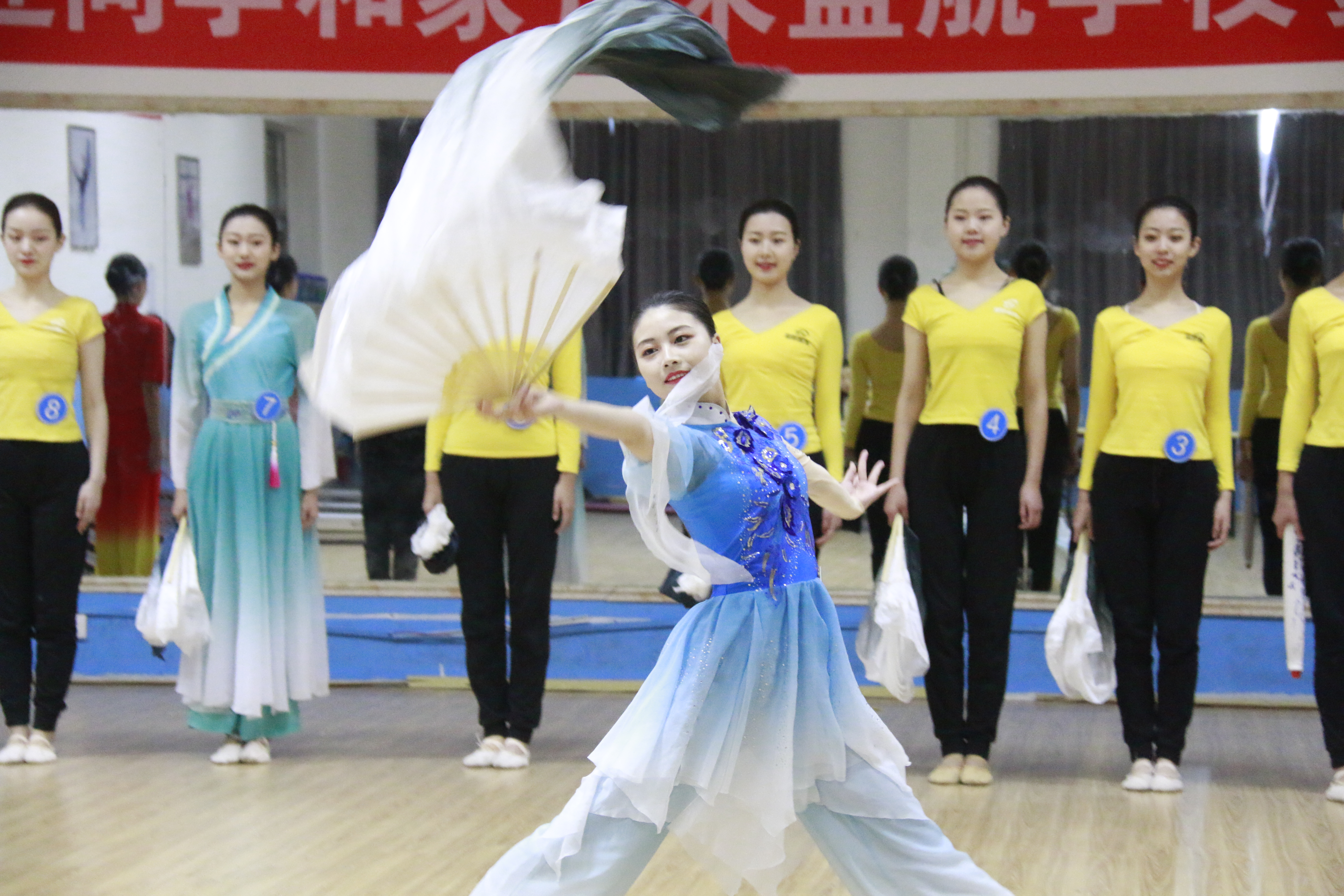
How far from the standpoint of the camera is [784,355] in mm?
4242

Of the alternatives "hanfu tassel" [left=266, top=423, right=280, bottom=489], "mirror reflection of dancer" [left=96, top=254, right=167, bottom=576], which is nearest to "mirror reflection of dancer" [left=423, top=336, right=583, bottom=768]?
"hanfu tassel" [left=266, top=423, right=280, bottom=489]

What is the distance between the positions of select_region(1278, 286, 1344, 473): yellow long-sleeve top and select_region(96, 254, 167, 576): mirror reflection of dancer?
3887mm

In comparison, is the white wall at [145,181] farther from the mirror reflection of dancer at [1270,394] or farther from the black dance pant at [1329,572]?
the black dance pant at [1329,572]

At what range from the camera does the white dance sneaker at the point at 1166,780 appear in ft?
13.0

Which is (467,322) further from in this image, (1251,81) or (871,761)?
(1251,81)

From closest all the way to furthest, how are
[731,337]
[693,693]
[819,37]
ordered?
1. [693,693]
2. [731,337]
3. [819,37]

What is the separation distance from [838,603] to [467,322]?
3.38 metres

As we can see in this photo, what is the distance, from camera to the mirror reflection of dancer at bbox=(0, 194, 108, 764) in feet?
14.1

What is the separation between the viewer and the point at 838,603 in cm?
520

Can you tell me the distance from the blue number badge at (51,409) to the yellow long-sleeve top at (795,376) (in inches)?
75.0

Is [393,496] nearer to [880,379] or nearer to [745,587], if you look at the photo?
[880,379]

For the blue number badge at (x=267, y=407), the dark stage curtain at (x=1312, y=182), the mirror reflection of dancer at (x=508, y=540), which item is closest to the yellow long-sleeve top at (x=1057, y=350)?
the dark stage curtain at (x=1312, y=182)

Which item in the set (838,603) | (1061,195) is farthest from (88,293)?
(1061,195)

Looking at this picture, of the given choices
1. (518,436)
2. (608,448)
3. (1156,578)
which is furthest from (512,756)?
(1156,578)
